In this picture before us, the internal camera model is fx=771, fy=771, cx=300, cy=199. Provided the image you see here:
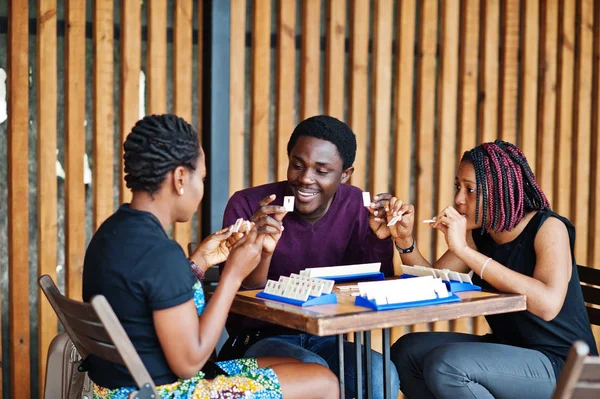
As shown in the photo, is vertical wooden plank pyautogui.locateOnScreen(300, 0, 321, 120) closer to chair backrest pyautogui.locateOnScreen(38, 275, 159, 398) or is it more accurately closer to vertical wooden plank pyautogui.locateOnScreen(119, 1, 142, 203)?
vertical wooden plank pyautogui.locateOnScreen(119, 1, 142, 203)

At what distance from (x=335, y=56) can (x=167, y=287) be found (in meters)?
2.57

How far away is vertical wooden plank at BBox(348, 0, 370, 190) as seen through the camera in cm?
433

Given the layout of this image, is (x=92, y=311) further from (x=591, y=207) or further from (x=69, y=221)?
(x=591, y=207)

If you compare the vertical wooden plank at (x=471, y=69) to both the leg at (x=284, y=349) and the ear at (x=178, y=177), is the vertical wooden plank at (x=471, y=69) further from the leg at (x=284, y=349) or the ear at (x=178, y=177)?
the ear at (x=178, y=177)

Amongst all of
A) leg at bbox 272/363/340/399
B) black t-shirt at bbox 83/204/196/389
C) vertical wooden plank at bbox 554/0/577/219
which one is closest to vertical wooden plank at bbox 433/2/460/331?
vertical wooden plank at bbox 554/0/577/219

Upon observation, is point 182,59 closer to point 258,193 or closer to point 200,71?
point 200,71

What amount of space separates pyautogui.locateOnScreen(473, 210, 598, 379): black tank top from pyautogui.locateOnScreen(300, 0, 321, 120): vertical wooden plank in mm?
1692

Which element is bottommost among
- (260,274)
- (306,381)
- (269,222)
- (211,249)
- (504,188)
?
(306,381)

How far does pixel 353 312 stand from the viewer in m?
2.16

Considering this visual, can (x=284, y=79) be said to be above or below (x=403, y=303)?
above

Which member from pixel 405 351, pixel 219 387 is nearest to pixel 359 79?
pixel 405 351

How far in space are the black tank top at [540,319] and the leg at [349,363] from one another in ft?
1.59

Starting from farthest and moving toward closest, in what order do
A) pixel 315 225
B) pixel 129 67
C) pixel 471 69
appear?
pixel 471 69
pixel 129 67
pixel 315 225

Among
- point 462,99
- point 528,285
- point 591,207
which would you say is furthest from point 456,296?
point 591,207
